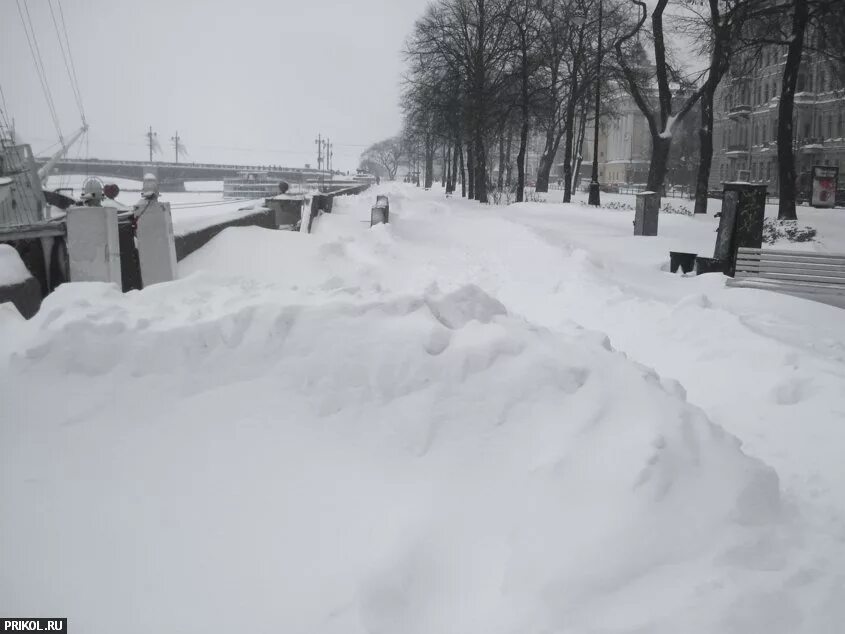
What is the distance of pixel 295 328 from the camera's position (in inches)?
173

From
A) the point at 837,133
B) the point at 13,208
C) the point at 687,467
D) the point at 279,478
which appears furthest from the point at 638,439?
the point at 837,133

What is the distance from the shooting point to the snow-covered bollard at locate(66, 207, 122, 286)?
7.25 metres

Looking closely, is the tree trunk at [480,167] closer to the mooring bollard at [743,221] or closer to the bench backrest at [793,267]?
the mooring bollard at [743,221]

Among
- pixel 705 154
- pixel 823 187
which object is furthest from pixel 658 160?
pixel 823 187

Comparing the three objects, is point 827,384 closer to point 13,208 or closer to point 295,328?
point 295,328

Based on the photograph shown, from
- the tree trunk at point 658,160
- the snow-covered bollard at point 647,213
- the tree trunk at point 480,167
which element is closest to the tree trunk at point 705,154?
the tree trunk at point 658,160

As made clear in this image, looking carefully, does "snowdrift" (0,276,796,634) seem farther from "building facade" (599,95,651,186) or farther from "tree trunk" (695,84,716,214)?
"building facade" (599,95,651,186)

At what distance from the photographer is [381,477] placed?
11.9 ft

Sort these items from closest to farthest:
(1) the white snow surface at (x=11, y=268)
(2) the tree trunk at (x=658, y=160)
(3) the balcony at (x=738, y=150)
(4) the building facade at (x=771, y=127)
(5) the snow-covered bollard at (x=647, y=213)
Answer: (1) the white snow surface at (x=11, y=268) → (5) the snow-covered bollard at (x=647, y=213) → (2) the tree trunk at (x=658, y=160) → (4) the building facade at (x=771, y=127) → (3) the balcony at (x=738, y=150)

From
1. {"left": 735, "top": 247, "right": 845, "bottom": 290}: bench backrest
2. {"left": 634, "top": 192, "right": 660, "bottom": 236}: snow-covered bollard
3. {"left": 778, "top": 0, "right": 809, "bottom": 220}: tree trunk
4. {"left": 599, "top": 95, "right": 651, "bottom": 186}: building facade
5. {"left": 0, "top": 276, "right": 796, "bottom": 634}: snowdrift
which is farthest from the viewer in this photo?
{"left": 599, "top": 95, "right": 651, "bottom": 186}: building facade

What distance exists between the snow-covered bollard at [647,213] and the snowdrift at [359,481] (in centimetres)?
1586

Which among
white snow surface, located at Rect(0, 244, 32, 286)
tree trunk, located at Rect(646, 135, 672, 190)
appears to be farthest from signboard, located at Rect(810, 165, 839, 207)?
white snow surface, located at Rect(0, 244, 32, 286)

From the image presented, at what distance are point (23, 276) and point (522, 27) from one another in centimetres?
3141

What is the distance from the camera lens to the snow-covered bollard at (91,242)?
7254 millimetres
